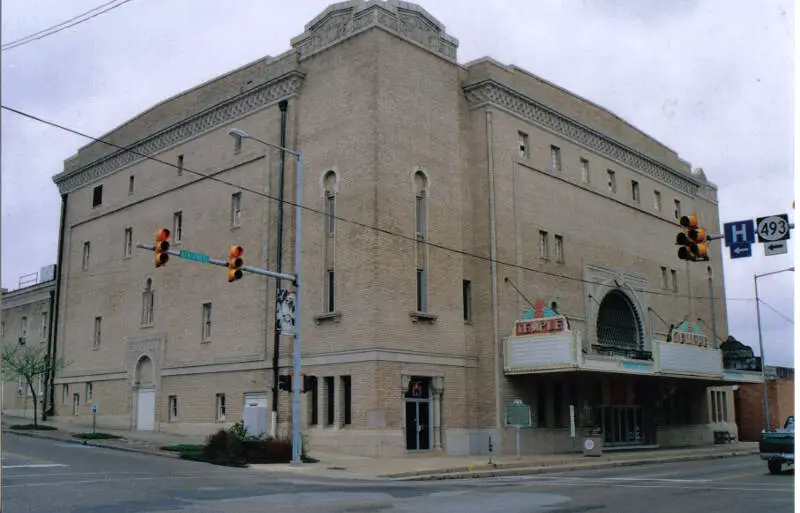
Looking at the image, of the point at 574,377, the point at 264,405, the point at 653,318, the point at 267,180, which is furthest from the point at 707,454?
the point at 267,180

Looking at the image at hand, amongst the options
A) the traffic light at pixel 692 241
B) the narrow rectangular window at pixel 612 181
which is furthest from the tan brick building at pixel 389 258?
the traffic light at pixel 692 241

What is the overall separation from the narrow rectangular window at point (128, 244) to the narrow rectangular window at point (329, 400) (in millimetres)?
18471

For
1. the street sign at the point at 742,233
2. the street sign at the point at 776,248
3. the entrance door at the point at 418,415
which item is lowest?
the entrance door at the point at 418,415

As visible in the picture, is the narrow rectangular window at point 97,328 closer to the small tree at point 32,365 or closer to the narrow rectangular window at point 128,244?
the small tree at point 32,365

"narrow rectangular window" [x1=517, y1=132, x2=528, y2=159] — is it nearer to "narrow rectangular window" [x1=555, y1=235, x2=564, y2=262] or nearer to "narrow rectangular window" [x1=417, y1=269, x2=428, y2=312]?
"narrow rectangular window" [x1=555, y1=235, x2=564, y2=262]

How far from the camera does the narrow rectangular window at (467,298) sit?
37.6 m

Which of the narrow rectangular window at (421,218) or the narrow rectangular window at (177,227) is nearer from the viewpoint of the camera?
the narrow rectangular window at (421,218)

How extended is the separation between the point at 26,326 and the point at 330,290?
32.7 meters

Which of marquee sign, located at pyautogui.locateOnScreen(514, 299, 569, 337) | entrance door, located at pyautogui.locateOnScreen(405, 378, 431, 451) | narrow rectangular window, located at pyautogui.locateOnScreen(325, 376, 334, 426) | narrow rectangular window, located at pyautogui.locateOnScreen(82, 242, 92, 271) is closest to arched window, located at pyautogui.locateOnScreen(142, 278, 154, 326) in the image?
narrow rectangular window, located at pyautogui.locateOnScreen(82, 242, 92, 271)

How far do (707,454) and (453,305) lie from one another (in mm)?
15292

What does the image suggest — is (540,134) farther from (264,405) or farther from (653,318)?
(264,405)

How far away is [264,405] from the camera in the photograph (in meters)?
36.3

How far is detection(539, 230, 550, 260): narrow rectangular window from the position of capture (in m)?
41.0

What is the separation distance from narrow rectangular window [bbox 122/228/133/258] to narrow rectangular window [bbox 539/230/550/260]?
22.8m
